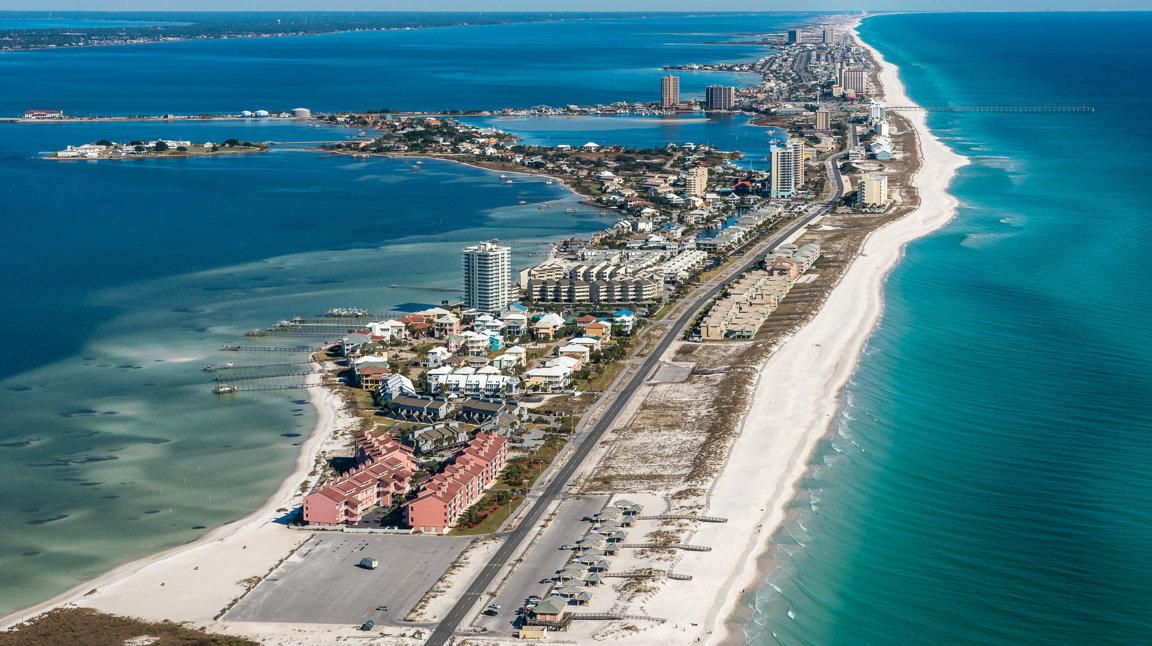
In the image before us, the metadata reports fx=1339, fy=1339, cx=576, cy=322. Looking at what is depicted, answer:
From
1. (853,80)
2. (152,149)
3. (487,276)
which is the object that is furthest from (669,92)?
(487,276)

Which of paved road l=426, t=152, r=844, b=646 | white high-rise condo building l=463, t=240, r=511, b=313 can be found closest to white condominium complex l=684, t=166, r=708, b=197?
paved road l=426, t=152, r=844, b=646

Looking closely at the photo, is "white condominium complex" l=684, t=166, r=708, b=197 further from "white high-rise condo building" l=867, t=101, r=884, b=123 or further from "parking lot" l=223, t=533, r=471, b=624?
"parking lot" l=223, t=533, r=471, b=624

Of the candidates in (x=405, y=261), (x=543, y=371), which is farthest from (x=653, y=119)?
(x=543, y=371)

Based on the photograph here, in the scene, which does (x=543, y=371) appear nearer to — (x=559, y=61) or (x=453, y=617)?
(x=453, y=617)

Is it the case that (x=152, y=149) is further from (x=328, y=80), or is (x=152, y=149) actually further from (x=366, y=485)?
(x=366, y=485)

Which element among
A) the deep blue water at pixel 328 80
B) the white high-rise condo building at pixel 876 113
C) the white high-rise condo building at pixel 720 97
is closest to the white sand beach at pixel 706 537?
the white high-rise condo building at pixel 876 113
